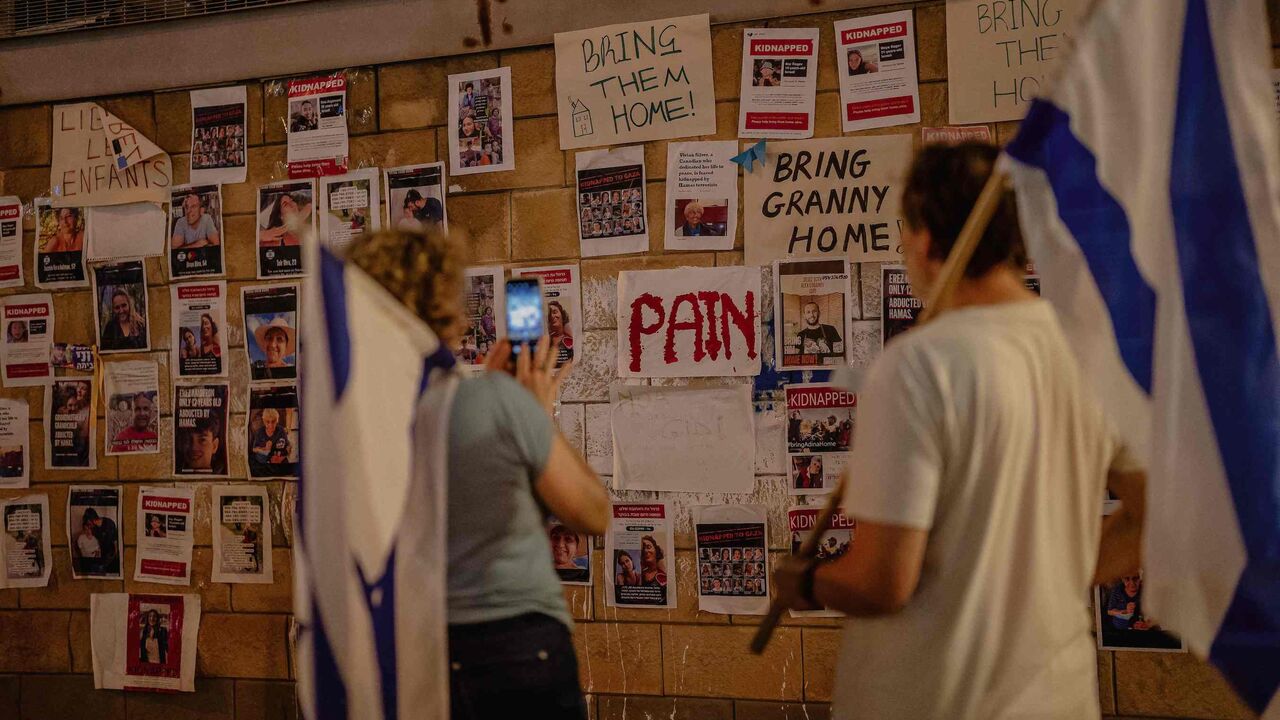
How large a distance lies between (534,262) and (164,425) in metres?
1.38

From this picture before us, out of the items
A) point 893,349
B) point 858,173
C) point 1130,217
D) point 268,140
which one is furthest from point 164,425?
point 1130,217

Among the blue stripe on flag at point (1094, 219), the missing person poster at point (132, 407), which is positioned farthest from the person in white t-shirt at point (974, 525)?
the missing person poster at point (132, 407)

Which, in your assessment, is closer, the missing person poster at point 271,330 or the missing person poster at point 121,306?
the missing person poster at point 271,330

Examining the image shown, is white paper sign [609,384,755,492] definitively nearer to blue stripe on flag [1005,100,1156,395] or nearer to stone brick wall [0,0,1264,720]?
stone brick wall [0,0,1264,720]

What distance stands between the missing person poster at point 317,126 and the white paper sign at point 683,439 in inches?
45.9

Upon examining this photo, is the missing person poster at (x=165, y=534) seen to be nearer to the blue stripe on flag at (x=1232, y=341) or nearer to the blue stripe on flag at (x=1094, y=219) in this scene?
the blue stripe on flag at (x=1094, y=219)

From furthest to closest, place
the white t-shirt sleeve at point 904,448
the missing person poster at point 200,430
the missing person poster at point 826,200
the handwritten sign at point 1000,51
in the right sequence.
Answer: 1. the missing person poster at point 200,430
2. the missing person poster at point 826,200
3. the handwritten sign at point 1000,51
4. the white t-shirt sleeve at point 904,448

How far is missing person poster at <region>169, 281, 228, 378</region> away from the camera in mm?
3244

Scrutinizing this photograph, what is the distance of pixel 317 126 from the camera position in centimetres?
315

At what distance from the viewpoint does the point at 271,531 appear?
317cm

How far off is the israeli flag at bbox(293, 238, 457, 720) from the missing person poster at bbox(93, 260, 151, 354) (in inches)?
86.8

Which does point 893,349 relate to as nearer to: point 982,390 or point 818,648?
point 982,390

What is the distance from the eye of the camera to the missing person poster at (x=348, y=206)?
3105mm

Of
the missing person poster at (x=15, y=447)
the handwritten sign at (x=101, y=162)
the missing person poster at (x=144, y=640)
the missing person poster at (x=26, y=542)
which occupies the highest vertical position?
the handwritten sign at (x=101, y=162)
